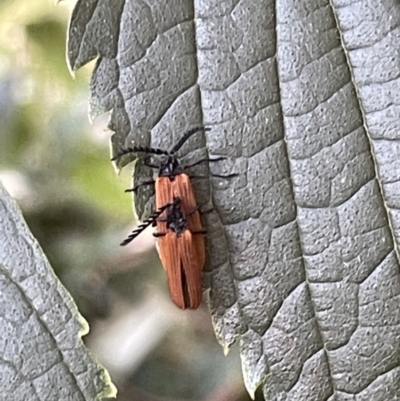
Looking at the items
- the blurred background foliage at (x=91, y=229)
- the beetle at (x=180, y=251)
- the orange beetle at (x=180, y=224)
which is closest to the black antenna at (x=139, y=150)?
the orange beetle at (x=180, y=224)

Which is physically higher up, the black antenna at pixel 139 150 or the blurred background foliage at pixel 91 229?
the black antenna at pixel 139 150

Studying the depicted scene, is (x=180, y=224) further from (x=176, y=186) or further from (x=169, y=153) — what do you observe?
(x=169, y=153)

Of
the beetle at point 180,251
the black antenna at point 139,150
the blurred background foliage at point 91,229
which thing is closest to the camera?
the black antenna at point 139,150

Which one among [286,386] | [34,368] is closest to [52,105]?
[34,368]

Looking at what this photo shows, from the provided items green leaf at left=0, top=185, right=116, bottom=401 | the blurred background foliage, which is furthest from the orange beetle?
the blurred background foliage

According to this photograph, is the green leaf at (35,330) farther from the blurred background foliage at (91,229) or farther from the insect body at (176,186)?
the blurred background foliage at (91,229)

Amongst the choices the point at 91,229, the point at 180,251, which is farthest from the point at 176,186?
the point at 91,229

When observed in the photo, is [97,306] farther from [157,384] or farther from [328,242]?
[328,242]
